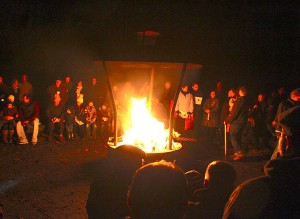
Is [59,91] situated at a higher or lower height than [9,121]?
higher

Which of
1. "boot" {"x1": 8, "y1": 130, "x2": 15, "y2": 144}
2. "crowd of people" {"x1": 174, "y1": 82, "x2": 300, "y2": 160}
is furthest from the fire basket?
"boot" {"x1": 8, "y1": 130, "x2": 15, "y2": 144}

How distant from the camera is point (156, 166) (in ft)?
7.64

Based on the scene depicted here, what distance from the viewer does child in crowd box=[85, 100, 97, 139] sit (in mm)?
10320

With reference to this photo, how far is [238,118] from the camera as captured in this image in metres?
8.27

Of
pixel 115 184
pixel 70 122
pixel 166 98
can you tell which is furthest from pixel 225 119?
pixel 115 184

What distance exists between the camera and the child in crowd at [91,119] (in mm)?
10320

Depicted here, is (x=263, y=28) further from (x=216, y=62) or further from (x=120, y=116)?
(x=120, y=116)

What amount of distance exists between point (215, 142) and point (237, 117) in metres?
2.15

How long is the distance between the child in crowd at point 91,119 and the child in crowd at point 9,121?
2.15 m

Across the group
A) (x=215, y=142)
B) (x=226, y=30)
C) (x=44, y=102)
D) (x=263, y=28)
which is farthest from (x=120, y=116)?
(x=263, y=28)

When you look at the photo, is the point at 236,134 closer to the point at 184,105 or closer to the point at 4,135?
the point at 184,105

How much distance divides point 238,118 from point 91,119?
467cm

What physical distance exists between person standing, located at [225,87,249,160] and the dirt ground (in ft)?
1.17

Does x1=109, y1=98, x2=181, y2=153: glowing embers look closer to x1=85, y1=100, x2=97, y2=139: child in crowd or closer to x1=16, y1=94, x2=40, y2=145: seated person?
x1=85, y1=100, x2=97, y2=139: child in crowd
